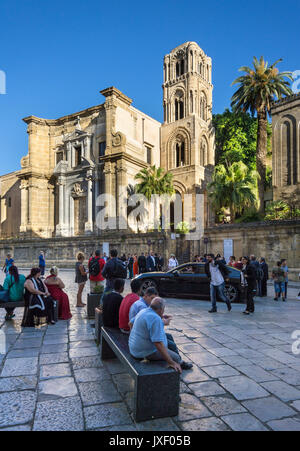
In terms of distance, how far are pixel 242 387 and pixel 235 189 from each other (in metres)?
22.6

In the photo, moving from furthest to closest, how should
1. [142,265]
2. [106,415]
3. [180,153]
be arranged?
[180,153] < [142,265] < [106,415]

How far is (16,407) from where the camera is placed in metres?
3.44

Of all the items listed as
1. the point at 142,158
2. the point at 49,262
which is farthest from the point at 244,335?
the point at 142,158

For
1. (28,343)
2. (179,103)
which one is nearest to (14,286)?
(28,343)

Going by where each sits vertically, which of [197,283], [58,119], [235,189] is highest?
[58,119]

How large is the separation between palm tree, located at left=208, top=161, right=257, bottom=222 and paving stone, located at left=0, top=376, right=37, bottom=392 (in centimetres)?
2297

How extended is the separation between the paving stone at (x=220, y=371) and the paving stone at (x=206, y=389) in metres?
0.27

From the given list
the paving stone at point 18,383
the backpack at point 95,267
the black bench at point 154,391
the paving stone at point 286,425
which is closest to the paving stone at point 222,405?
the paving stone at point 286,425

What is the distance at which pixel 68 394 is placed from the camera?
374cm

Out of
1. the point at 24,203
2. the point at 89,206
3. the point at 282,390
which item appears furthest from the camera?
the point at 24,203

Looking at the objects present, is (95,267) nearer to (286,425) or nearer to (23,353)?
(23,353)

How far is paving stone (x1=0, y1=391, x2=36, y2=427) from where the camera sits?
125 inches

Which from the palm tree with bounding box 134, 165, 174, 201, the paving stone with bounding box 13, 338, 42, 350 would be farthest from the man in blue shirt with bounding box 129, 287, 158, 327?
the palm tree with bounding box 134, 165, 174, 201

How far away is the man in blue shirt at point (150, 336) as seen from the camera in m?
3.41
